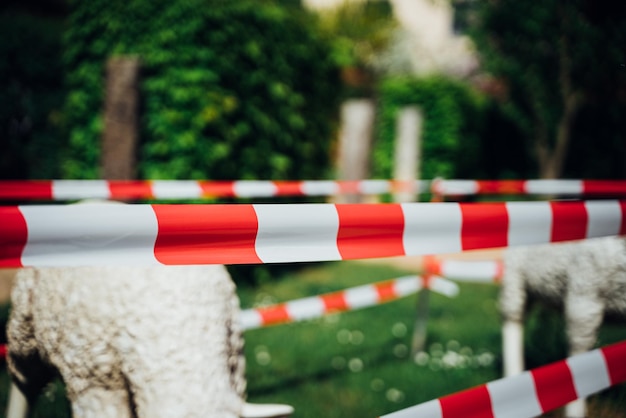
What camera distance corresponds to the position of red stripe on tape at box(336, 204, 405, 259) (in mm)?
1459

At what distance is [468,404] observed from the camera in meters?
1.67

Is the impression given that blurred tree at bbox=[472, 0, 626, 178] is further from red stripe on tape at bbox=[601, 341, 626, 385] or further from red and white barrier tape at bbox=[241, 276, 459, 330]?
red stripe on tape at bbox=[601, 341, 626, 385]

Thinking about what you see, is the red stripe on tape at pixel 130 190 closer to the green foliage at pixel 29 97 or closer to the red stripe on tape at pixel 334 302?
the red stripe on tape at pixel 334 302

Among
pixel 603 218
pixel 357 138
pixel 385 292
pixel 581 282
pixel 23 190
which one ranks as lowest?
pixel 385 292

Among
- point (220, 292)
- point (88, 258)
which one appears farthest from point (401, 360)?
point (88, 258)

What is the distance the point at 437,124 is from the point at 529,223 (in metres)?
10.4

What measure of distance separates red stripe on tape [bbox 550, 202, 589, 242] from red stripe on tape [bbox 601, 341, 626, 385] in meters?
0.54

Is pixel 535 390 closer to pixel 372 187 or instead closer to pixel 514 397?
pixel 514 397

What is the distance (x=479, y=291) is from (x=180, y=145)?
12.9ft

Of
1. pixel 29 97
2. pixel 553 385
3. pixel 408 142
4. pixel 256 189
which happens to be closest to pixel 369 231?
pixel 553 385

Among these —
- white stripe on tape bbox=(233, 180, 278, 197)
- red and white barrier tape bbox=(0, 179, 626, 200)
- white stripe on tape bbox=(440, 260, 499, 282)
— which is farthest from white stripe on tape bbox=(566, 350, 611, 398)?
white stripe on tape bbox=(233, 180, 278, 197)

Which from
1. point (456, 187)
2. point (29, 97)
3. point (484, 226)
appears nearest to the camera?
point (484, 226)

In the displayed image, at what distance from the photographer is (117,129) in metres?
5.36

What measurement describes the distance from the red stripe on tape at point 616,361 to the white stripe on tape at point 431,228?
2.91 feet
